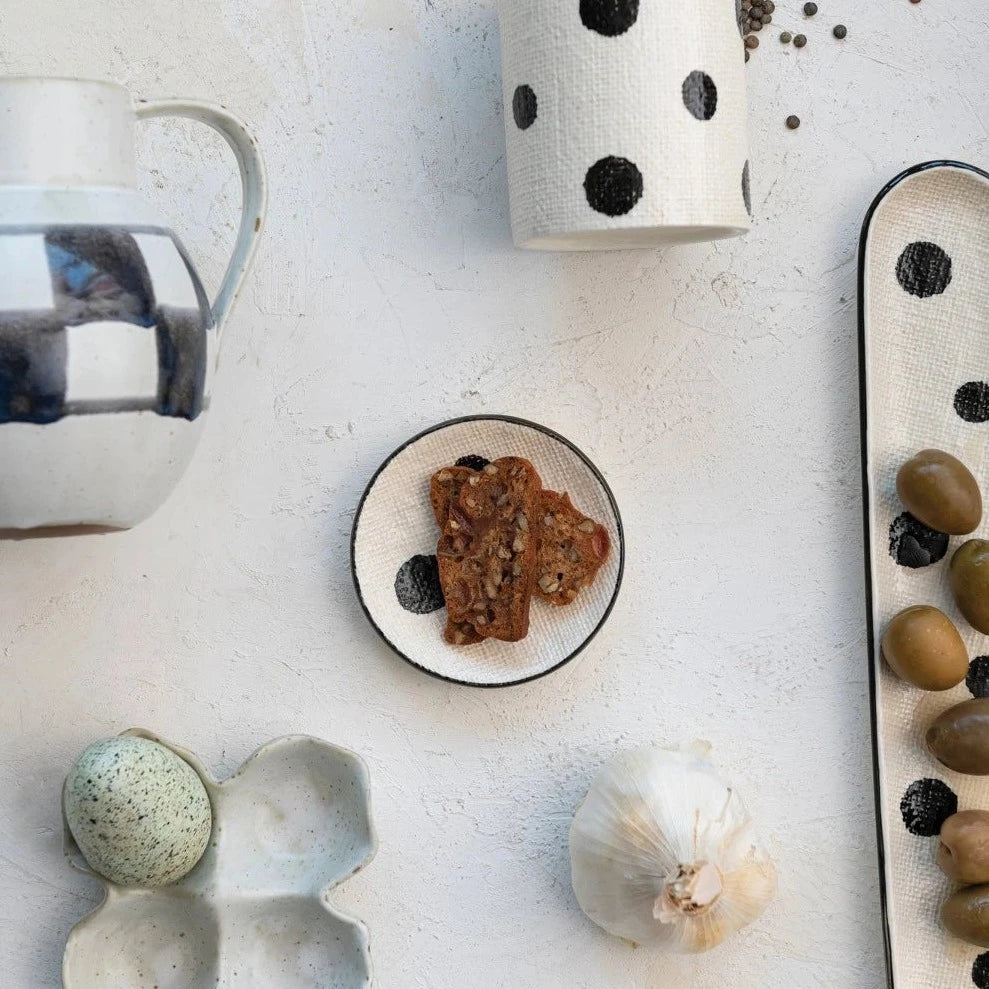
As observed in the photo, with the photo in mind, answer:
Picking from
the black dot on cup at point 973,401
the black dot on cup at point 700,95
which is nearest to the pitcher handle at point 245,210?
the black dot on cup at point 700,95

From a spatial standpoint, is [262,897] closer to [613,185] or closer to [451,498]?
[451,498]

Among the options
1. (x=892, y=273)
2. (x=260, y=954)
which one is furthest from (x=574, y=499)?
(x=260, y=954)

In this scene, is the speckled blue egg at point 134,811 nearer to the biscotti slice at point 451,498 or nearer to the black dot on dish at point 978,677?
the biscotti slice at point 451,498

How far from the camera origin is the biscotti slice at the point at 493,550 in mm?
874

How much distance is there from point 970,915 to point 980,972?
69 mm

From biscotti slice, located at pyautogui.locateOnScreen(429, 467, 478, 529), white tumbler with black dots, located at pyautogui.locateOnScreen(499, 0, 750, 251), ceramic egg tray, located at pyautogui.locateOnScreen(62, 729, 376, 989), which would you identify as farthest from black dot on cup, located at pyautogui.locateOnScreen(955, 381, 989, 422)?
ceramic egg tray, located at pyautogui.locateOnScreen(62, 729, 376, 989)

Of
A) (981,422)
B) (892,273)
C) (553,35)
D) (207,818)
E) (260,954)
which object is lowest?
(260,954)

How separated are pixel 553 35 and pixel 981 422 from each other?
436 millimetres

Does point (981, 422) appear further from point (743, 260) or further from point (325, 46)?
point (325, 46)

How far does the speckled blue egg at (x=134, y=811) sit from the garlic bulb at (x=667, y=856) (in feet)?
0.91

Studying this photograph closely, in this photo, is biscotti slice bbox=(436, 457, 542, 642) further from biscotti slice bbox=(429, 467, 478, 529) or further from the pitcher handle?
the pitcher handle

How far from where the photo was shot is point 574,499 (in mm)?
911

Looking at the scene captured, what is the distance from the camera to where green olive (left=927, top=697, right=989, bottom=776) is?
852 millimetres

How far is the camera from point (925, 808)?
90 cm
